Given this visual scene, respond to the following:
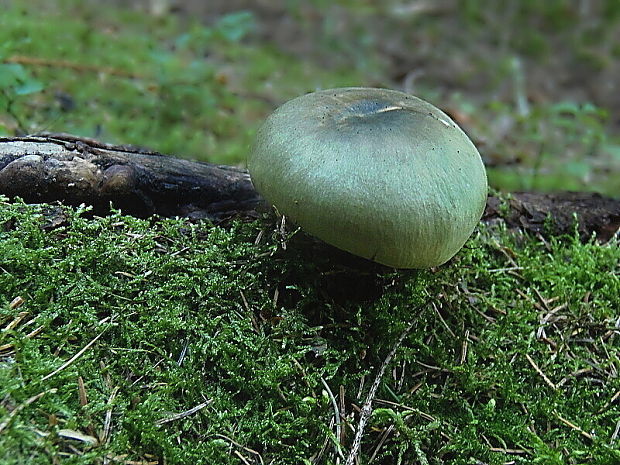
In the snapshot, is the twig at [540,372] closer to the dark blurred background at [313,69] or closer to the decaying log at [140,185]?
the decaying log at [140,185]

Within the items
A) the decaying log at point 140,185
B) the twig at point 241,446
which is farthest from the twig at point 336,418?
the decaying log at point 140,185

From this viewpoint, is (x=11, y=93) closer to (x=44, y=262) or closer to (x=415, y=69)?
(x=44, y=262)

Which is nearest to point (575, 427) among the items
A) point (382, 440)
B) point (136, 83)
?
point (382, 440)

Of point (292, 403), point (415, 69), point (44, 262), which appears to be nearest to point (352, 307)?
point (292, 403)

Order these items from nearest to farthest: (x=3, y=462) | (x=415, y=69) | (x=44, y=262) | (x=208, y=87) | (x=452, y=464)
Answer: (x=3, y=462) → (x=452, y=464) → (x=44, y=262) → (x=208, y=87) → (x=415, y=69)

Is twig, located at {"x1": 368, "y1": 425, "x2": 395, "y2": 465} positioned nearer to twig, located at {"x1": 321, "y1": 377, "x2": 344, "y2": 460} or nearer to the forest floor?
the forest floor

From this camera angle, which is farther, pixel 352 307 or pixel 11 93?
pixel 11 93

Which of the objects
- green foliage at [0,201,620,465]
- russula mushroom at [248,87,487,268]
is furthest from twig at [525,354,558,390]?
russula mushroom at [248,87,487,268]

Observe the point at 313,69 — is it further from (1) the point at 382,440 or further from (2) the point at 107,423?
(2) the point at 107,423
